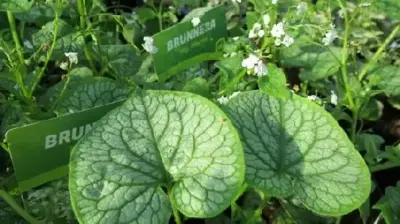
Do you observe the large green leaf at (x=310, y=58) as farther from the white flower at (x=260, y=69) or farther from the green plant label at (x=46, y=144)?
the green plant label at (x=46, y=144)

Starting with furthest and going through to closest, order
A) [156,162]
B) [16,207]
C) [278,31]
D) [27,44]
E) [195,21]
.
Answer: [27,44]
[195,21]
[278,31]
[16,207]
[156,162]

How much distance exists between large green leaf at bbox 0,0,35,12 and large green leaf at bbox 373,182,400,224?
2.12ft

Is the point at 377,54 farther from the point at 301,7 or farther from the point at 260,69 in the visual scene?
the point at 260,69

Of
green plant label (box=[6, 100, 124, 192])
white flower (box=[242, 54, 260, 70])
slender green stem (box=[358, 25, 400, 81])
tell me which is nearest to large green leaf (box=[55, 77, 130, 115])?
green plant label (box=[6, 100, 124, 192])

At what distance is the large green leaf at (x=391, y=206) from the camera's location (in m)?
1.01

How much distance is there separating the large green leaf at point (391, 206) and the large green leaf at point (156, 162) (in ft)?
0.99

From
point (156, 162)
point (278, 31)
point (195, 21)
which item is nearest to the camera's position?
point (156, 162)

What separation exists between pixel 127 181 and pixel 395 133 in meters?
0.89

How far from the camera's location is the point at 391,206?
1.03 m

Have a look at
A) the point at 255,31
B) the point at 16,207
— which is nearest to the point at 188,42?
the point at 255,31

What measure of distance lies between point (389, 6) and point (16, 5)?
2.22 feet

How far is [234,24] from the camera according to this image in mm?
1607

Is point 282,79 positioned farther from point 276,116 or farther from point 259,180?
point 259,180

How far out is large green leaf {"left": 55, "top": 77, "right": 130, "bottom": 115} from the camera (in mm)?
1075
